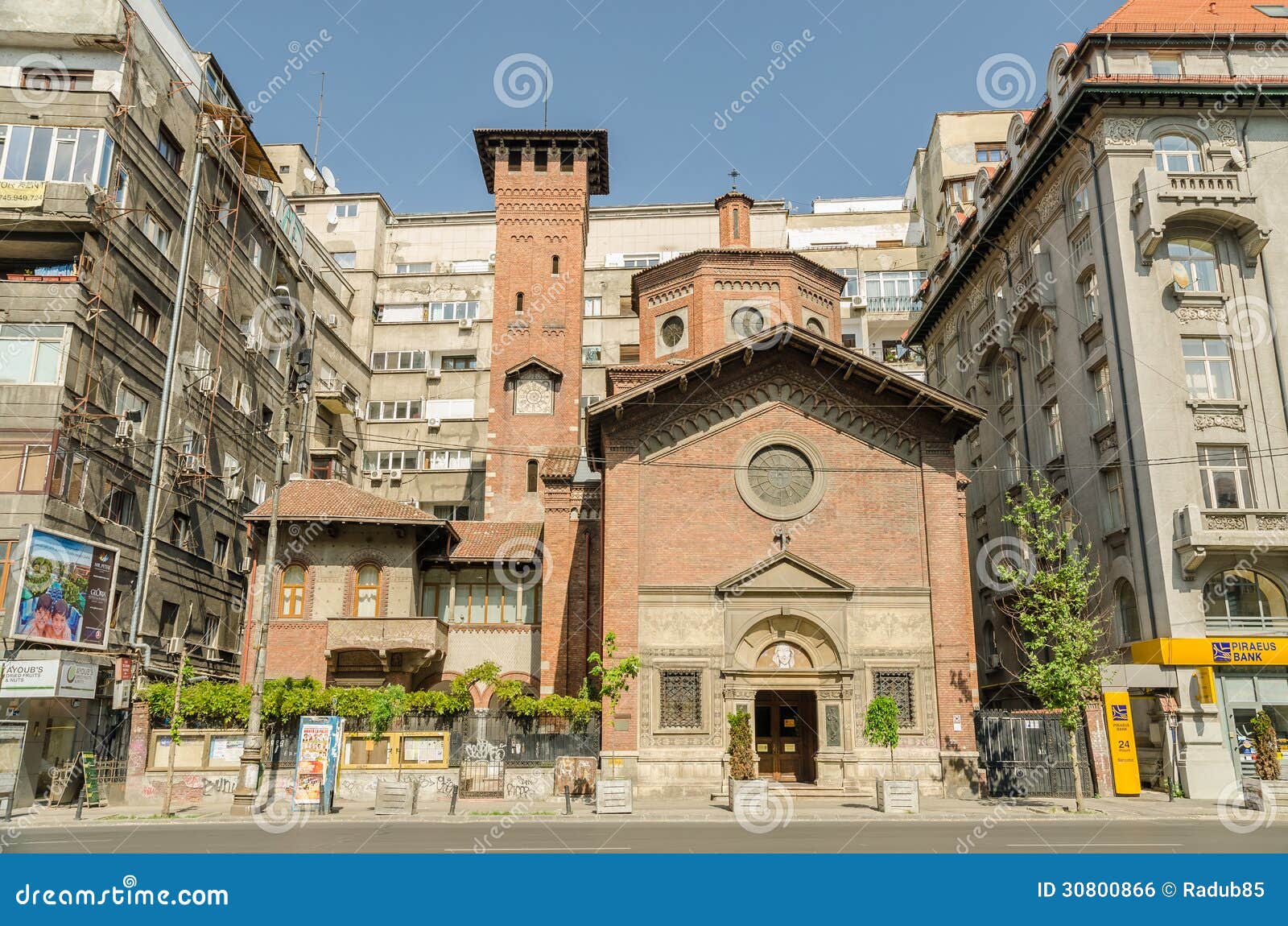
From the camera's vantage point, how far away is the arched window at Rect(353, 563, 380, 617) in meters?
38.0

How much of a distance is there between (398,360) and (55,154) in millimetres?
29100

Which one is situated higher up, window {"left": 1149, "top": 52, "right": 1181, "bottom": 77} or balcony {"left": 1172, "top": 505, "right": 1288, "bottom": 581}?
window {"left": 1149, "top": 52, "right": 1181, "bottom": 77}

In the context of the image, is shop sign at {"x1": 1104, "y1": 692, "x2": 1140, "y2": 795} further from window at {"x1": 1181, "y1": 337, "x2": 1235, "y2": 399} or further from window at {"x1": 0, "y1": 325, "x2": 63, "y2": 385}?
window at {"x1": 0, "y1": 325, "x2": 63, "y2": 385}

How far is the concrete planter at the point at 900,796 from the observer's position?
23.7 metres

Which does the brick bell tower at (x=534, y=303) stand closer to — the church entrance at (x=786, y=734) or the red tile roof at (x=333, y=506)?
the red tile roof at (x=333, y=506)

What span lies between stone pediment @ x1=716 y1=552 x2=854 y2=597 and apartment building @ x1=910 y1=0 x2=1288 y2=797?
8431 millimetres

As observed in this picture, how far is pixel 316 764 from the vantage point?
2434 cm

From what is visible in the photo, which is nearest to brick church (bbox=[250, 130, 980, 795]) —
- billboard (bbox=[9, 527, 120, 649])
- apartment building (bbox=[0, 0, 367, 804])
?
apartment building (bbox=[0, 0, 367, 804])

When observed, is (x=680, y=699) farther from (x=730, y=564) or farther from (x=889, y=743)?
(x=889, y=743)

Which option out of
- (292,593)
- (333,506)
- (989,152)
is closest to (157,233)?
(333,506)

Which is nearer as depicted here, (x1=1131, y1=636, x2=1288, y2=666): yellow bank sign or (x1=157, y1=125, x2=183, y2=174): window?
(x1=1131, y1=636, x2=1288, y2=666): yellow bank sign

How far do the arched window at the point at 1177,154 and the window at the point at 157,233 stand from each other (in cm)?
3482

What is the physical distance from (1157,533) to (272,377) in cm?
3858

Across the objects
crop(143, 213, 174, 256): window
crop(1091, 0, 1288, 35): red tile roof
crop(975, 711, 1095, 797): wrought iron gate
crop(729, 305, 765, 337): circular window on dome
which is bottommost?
crop(975, 711, 1095, 797): wrought iron gate
